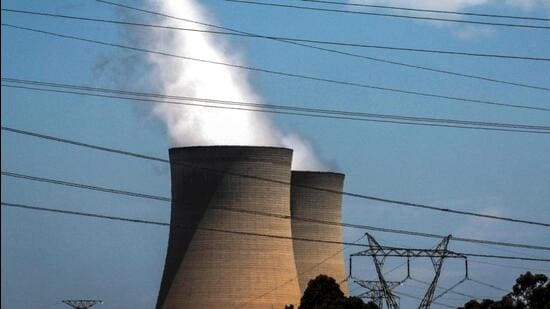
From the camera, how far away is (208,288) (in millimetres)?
34156

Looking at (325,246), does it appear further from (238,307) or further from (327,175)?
(238,307)

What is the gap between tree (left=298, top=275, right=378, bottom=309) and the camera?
36656mm

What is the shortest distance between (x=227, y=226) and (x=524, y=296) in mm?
9725

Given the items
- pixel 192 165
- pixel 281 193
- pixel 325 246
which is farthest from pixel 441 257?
pixel 325 246

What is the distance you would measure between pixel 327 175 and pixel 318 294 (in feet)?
14.6

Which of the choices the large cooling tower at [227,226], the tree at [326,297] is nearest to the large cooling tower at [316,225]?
the tree at [326,297]

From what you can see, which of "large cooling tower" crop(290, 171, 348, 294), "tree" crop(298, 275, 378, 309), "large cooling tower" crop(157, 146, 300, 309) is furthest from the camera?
"large cooling tower" crop(290, 171, 348, 294)

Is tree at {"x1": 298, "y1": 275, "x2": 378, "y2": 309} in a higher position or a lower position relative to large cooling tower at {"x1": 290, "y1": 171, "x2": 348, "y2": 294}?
lower

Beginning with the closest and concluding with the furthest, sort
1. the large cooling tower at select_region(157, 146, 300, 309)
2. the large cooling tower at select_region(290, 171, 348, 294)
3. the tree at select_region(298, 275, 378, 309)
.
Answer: the large cooling tower at select_region(157, 146, 300, 309) → the tree at select_region(298, 275, 378, 309) → the large cooling tower at select_region(290, 171, 348, 294)

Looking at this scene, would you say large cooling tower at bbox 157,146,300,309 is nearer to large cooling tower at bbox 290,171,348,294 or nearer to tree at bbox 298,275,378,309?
tree at bbox 298,275,378,309

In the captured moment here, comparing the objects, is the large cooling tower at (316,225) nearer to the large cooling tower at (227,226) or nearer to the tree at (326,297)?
the tree at (326,297)

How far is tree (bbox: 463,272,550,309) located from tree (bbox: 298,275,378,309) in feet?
12.0

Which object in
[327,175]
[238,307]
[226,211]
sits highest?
[327,175]

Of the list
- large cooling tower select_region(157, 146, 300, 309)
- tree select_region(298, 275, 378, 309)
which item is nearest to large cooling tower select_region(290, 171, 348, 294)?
tree select_region(298, 275, 378, 309)
